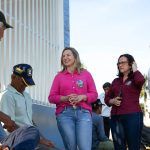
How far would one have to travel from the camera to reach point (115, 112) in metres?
7.03

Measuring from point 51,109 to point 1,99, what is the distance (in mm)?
3759

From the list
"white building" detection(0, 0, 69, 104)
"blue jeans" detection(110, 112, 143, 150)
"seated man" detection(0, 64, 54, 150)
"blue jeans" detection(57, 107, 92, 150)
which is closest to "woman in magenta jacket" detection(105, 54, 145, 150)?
"blue jeans" detection(110, 112, 143, 150)

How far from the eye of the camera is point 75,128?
625 centimetres

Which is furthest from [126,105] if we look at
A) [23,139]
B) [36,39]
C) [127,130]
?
[23,139]

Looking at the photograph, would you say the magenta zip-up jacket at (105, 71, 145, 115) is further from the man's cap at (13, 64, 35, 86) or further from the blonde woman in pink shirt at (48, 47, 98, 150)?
the man's cap at (13, 64, 35, 86)

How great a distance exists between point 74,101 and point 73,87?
0.28 metres

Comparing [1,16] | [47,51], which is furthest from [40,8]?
[1,16]

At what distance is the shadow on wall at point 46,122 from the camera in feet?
27.7

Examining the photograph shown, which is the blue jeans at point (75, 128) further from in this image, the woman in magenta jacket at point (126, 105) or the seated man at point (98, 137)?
the seated man at point (98, 137)

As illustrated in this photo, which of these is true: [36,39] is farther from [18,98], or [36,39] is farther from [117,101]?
[18,98]

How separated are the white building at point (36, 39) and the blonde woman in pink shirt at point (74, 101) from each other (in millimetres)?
1482

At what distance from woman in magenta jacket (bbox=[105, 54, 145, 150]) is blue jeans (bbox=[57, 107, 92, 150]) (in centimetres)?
78

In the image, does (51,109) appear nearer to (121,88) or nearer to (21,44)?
(21,44)

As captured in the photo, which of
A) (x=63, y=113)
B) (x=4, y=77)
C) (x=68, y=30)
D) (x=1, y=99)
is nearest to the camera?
(x=1, y=99)
